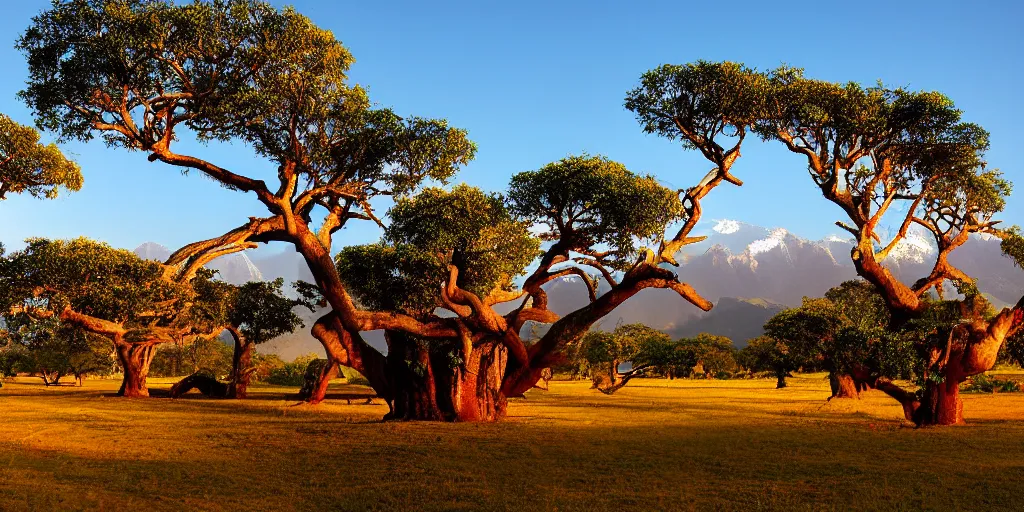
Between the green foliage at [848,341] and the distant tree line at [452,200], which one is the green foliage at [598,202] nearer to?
the distant tree line at [452,200]

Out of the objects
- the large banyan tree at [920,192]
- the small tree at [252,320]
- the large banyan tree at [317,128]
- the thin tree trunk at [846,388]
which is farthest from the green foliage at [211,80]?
the thin tree trunk at [846,388]

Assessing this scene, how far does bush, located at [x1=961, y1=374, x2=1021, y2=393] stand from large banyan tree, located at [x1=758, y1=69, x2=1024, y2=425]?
102 ft

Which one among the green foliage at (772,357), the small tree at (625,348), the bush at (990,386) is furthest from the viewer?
the small tree at (625,348)

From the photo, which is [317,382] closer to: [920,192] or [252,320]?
[252,320]

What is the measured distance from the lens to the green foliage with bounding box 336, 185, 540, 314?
26.3 meters

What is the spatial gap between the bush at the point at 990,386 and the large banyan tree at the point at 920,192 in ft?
102

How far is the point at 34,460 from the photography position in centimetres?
1523

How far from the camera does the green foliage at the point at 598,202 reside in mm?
27109

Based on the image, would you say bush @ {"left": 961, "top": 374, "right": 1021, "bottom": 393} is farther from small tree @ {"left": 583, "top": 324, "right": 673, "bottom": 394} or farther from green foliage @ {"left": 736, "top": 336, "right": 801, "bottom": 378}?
small tree @ {"left": 583, "top": 324, "right": 673, "bottom": 394}

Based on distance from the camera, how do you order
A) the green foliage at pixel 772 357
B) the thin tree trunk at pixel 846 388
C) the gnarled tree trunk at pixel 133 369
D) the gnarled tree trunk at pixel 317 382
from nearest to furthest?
1. the green foliage at pixel 772 357
2. the gnarled tree trunk at pixel 317 382
3. the thin tree trunk at pixel 846 388
4. the gnarled tree trunk at pixel 133 369

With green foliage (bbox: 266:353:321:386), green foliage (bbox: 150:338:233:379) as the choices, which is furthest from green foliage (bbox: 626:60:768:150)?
green foliage (bbox: 150:338:233:379)

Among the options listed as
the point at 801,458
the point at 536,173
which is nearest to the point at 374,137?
the point at 536,173

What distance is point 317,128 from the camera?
24.5 metres

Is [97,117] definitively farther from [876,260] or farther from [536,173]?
[876,260]
